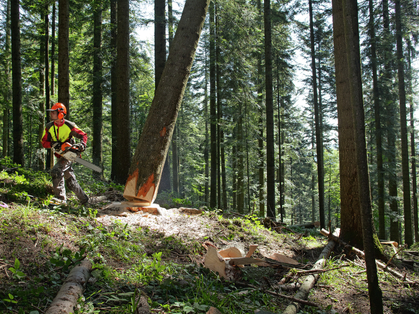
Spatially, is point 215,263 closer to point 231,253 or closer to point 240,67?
point 231,253

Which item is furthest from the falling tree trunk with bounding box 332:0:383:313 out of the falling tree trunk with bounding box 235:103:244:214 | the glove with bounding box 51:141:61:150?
the falling tree trunk with bounding box 235:103:244:214

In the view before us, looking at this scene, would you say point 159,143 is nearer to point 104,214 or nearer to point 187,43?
point 104,214

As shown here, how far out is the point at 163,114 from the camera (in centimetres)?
607

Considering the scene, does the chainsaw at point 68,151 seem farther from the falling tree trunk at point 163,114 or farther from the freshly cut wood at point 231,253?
the freshly cut wood at point 231,253

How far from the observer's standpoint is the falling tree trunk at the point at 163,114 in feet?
19.6

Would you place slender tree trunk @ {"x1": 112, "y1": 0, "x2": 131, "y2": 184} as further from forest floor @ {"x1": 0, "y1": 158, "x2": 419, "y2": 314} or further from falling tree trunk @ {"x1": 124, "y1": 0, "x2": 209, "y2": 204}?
falling tree trunk @ {"x1": 124, "y1": 0, "x2": 209, "y2": 204}

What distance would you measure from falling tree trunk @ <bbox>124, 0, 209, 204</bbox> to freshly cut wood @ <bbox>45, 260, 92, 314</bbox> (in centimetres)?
295

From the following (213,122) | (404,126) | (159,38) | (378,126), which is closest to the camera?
(159,38)

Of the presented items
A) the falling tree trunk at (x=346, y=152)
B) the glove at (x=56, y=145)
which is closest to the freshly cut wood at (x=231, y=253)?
the falling tree trunk at (x=346, y=152)

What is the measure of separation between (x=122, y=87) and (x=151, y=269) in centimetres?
800

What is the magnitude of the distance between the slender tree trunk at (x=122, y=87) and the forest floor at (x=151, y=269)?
13.5 feet

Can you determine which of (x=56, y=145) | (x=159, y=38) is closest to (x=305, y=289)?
(x=56, y=145)

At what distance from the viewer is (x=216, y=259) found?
3.98m

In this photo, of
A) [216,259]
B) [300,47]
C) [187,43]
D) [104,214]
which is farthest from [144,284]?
[300,47]
